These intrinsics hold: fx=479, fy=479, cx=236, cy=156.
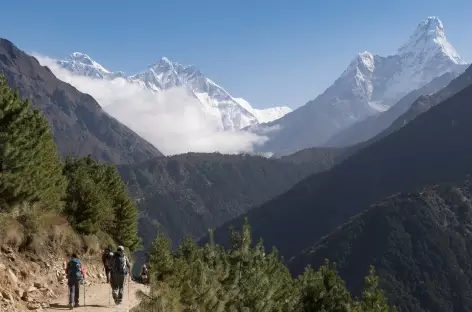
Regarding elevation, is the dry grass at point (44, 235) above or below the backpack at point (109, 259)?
above

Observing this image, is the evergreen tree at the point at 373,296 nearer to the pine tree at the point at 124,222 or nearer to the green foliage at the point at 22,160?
the green foliage at the point at 22,160

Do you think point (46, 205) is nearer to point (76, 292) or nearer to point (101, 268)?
point (101, 268)

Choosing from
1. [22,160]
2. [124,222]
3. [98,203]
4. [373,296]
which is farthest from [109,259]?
[124,222]

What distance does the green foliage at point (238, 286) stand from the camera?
1633 cm

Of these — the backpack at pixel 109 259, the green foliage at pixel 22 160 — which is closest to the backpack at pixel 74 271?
the backpack at pixel 109 259

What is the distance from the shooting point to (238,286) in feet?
68.5

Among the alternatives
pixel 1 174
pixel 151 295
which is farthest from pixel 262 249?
pixel 1 174

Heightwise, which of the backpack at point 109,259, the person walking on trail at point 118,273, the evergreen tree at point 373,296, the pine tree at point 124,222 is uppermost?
the pine tree at point 124,222

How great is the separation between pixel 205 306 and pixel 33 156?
63.8 feet

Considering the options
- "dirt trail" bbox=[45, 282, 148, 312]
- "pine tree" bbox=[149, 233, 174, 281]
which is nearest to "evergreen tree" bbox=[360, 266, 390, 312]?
"pine tree" bbox=[149, 233, 174, 281]

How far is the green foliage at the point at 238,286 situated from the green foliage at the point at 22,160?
8.45 m

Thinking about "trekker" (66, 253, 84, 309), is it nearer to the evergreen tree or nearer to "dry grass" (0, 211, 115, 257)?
"dry grass" (0, 211, 115, 257)

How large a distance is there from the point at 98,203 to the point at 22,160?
1069cm

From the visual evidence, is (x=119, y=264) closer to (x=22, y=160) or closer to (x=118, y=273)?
(x=118, y=273)
